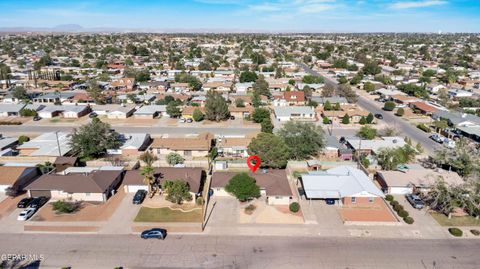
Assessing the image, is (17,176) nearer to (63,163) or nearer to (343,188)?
(63,163)

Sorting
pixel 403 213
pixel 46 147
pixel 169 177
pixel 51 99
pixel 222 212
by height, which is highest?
pixel 51 99

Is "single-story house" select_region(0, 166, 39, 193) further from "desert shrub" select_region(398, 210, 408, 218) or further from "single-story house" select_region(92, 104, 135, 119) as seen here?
"desert shrub" select_region(398, 210, 408, 218)

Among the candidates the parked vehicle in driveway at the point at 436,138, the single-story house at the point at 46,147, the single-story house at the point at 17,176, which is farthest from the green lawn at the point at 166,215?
the parked vehicle in driveway at the point at 436,138

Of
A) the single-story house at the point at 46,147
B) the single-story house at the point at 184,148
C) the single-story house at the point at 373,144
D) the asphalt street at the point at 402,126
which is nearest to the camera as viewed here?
the single-story house at the point at 46,147

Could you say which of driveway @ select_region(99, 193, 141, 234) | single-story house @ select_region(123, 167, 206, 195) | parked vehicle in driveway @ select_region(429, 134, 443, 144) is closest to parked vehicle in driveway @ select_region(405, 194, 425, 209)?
single-story house @ select_region(123, 167, 206, 195)

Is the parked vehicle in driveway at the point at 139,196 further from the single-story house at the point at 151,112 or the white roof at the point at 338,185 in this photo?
the single-story house at the point at 151,112

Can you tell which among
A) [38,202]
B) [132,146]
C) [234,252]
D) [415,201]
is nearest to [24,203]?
[38,202]
